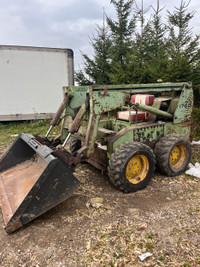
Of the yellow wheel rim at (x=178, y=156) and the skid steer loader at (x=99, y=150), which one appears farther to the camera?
the yellow wheel rim at (x=178, y=156)

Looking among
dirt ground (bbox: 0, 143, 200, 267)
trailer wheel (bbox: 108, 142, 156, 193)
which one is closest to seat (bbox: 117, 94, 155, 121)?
trailer wheel (bbox: 108, 142, 156, 193)

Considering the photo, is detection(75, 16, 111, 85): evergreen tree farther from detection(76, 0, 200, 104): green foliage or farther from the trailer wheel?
the trailer wheel

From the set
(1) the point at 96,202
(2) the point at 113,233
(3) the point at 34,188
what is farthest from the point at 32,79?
(2) the point at 113,233

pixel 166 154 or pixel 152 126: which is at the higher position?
pixel 152 126

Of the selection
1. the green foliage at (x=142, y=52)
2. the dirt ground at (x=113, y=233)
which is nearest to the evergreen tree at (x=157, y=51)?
the green foliage at (x=142, y=52)

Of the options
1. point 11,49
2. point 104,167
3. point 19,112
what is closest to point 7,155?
point 104,167

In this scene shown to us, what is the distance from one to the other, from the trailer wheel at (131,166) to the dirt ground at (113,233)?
0.63 feet

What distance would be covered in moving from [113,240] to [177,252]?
0.71m

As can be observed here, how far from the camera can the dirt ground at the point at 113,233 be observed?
7.27 feet

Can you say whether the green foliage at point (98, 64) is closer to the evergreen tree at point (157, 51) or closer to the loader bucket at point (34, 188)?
the evergreen tree at point (157, 51)

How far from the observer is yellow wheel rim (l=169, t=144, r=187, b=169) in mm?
4195

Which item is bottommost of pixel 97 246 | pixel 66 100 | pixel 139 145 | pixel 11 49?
pixel 97 246

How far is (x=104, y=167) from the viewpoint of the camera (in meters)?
3.78

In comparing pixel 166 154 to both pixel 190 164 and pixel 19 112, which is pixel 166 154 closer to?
A: pixel 190 164
